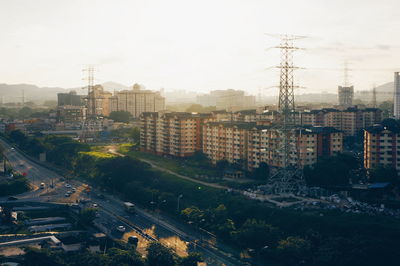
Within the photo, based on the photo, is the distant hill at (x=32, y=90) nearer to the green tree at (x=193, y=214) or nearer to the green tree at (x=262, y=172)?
the green tree at (x=262, y=172)

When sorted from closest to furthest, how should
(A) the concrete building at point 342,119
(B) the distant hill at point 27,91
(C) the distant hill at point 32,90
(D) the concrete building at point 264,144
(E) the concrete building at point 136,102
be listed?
(D) the concrete building at point 264,144, (A) the concrete building at point 342,119, (E) the concrete building at point 136,102, (B) the distant hill at point 27,91, (C) the distant hill at point 32,90

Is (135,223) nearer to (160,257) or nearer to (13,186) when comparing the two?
(160,257)

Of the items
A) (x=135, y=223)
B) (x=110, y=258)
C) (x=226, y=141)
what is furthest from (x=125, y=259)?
(x=226, y=141)

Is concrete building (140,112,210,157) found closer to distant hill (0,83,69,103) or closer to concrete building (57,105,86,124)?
concrete building (57,105,86,124)

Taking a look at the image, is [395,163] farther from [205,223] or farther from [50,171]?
[50,171]

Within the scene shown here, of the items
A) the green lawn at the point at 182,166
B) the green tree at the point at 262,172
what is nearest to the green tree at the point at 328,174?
the green tree at the point at 262,172

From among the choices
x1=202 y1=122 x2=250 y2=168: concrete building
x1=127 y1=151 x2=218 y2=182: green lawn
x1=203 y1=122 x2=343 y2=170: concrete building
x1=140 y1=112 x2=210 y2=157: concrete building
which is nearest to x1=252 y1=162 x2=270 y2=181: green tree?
x1=203 y1=122 x2=343 y2=170: concrete building
